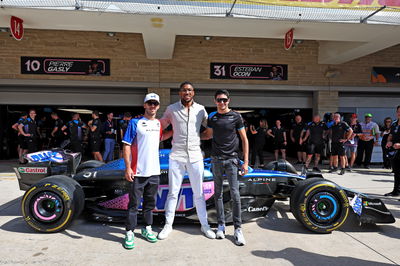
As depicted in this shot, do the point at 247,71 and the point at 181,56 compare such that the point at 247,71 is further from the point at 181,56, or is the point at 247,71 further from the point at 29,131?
the point at 29,131

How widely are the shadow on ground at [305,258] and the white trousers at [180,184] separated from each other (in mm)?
752

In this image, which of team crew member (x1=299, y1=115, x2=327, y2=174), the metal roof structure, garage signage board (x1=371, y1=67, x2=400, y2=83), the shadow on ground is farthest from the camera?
garage signage board (x1=371, y1=67, x2=400, y2=83)

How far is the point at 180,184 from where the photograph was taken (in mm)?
3137

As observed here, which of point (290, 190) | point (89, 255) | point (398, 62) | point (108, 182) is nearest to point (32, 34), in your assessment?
point (108, 182)

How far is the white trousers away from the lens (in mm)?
3084

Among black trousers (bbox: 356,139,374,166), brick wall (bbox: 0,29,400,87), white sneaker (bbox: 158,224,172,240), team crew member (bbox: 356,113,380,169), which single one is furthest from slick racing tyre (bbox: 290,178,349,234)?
brick wall (bbox: 0,29,400,87)

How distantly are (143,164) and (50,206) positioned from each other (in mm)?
1289

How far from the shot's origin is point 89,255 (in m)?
2.65

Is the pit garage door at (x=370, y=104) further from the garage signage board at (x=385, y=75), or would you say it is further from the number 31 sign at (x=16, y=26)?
the number 31 sign at (x=16, y=26)

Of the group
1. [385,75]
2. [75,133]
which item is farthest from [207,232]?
[385,75]

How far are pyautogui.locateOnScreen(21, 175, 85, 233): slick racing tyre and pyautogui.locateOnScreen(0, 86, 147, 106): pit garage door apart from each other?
7.07 meters

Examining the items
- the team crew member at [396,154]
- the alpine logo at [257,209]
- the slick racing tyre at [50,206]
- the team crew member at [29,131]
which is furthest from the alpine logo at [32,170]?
the team crew member at [396,154]

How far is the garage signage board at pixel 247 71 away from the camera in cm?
993

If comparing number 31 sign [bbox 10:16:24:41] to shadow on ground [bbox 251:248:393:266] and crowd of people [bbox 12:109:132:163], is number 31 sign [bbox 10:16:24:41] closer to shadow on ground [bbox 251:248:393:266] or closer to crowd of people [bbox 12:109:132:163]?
crowd of people [bbox 12:109:132:163]
